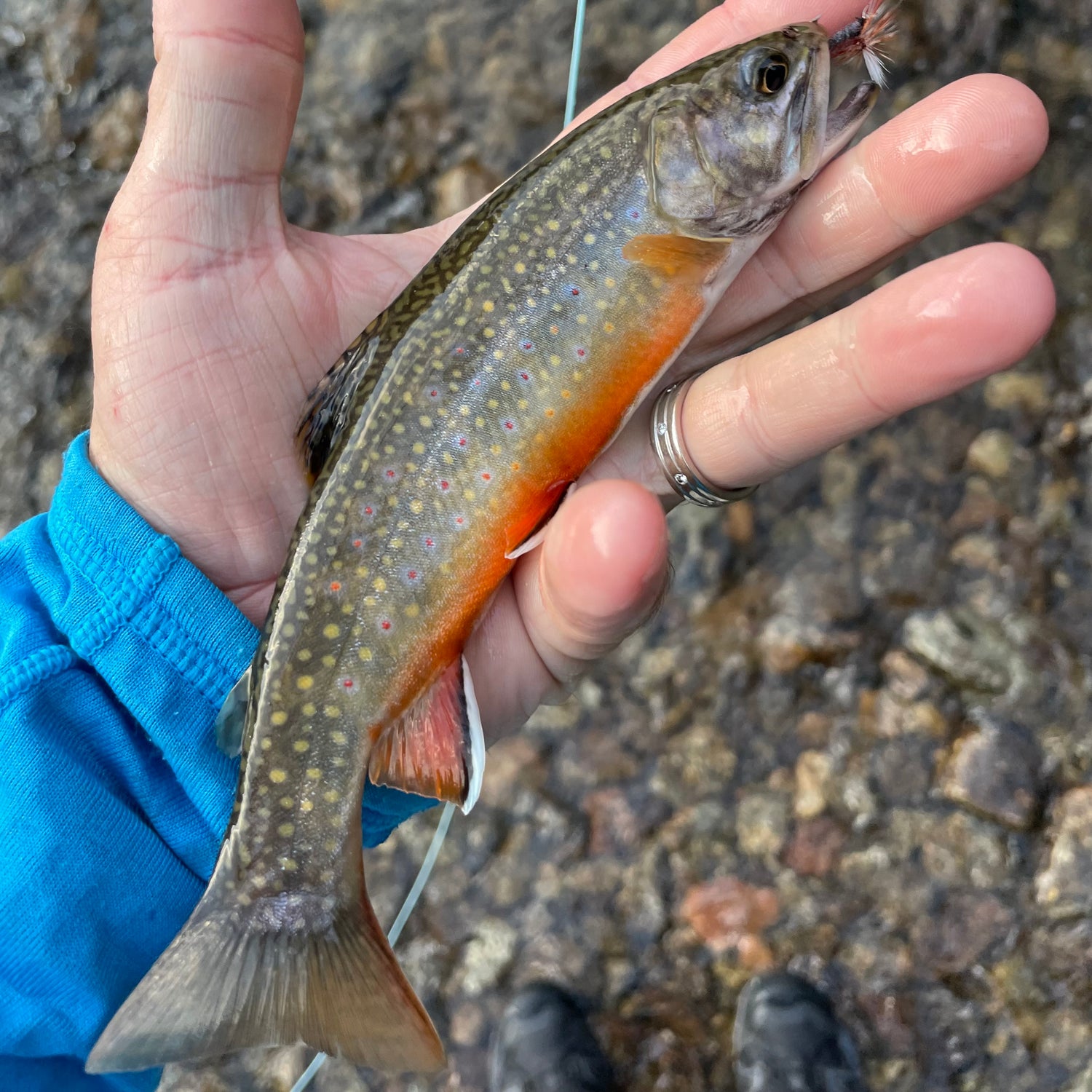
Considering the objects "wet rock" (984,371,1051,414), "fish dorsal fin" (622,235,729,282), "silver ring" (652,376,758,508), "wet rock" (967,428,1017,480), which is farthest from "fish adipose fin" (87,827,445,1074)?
"wet rock" (984,371,1051,414)

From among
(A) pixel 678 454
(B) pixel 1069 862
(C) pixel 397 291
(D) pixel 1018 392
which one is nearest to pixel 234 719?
(A) pixel 678 454

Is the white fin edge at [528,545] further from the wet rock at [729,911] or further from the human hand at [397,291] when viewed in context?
the wet rock at [729,911]

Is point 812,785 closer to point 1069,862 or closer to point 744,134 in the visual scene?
point 1069,862

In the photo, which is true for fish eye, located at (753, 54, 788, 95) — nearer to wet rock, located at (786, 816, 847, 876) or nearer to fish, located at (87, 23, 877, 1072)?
fish, located at (87, 23, 877, 1072)

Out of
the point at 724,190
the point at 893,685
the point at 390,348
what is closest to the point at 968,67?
the point at 724,190

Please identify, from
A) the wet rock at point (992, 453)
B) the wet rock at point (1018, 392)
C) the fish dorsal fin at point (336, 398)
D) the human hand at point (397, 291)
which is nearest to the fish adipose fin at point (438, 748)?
the human hand at point (397, 291)

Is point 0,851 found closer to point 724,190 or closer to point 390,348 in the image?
point 390,348
